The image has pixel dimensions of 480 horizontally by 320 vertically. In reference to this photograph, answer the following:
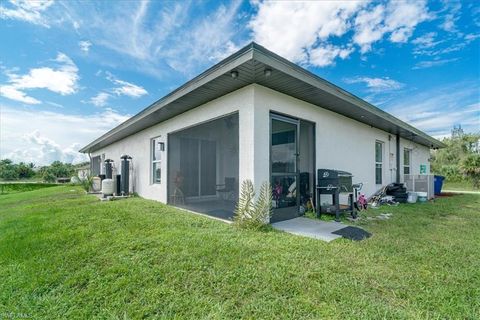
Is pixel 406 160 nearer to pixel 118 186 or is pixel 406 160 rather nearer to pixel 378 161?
pixel 378 161

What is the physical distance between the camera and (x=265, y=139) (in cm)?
450

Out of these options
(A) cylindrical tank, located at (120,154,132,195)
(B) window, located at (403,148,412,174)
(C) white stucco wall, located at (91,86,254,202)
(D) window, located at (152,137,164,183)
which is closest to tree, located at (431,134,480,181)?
(B) window, located at (403,148,412,174)

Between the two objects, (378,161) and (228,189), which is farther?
(378,161)

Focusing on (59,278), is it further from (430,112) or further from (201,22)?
(430,112)

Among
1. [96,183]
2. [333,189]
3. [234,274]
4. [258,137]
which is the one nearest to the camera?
[234,274]

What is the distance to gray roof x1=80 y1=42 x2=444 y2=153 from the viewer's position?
3.62 m

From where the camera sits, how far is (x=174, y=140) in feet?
25.6

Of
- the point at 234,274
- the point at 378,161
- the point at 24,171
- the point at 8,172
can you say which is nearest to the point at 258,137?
the point at 234,274

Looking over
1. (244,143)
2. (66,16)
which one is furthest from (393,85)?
(66,16)

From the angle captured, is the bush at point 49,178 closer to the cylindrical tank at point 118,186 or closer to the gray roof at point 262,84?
the cylindrical tank at point 118,186

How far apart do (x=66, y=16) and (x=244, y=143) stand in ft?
22.0

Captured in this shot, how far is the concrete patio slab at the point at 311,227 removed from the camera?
3.77m

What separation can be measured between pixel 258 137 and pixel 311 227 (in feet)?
6.69

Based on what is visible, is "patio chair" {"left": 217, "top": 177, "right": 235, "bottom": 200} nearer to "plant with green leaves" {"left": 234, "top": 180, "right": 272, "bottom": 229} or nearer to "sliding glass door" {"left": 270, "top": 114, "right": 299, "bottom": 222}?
"sliding glass door" {"left": 270, "top": 114, "right": 299, "bottom": 222}
